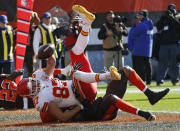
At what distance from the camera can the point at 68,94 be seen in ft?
23.1

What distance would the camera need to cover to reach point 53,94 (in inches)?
275

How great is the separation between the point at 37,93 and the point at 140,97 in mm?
4573

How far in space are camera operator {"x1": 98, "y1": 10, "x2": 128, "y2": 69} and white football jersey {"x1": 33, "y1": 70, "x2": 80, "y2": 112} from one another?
670 centimetres

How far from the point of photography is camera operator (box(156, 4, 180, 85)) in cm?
1377

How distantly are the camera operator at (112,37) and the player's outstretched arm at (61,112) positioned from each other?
700 cm

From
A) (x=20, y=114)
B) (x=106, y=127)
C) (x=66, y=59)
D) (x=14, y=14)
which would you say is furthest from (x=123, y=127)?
(x=14, y=14)

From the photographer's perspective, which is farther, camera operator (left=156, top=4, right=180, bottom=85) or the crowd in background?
camera operator (left=156, top=4, right=180, bottom=85)

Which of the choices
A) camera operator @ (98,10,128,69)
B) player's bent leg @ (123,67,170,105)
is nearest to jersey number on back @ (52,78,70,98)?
player's bent leg @ (123,67,170,105)

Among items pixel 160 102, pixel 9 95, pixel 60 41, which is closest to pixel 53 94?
pixel 9 95

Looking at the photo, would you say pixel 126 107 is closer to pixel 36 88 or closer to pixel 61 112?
pixel 61 112

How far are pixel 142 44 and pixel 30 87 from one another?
7530 mm

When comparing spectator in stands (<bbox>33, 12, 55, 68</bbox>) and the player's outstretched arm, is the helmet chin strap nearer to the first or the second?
the player's outstretched arm

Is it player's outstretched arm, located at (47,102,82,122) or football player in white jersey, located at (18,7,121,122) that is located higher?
football player in white jersey, located at (18,7,121,122)

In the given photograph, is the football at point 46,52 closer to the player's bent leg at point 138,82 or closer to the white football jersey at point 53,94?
the white football jersey at point 53,94
